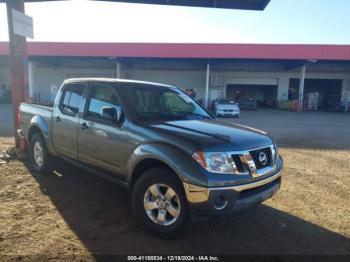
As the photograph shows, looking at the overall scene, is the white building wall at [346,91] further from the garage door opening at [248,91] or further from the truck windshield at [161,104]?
the truck windshield at [161,104]

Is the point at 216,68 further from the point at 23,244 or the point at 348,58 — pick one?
the point at 23,244

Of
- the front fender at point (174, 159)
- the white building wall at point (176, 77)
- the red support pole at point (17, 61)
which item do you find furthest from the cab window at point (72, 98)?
the white building wall at point (176, 77)

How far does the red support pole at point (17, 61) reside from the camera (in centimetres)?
716

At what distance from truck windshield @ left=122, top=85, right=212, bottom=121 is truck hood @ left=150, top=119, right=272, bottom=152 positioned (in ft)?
0.99

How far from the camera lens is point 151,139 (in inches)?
143

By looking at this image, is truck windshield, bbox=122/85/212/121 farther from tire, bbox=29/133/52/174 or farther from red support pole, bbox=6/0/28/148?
red support pole, bbox=6/0/28/148

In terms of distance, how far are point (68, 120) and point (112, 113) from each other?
4.50 feet

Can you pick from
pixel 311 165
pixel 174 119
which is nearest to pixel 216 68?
pixel 311 165

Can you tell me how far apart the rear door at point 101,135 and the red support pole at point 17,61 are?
3.65 meters

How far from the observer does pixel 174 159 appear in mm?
3338

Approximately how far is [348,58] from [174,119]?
102ft

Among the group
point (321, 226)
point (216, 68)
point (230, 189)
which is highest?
point (216, 68)

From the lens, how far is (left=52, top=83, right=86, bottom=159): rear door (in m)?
4.89

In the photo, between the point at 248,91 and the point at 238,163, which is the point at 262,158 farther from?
the point at 248,91
